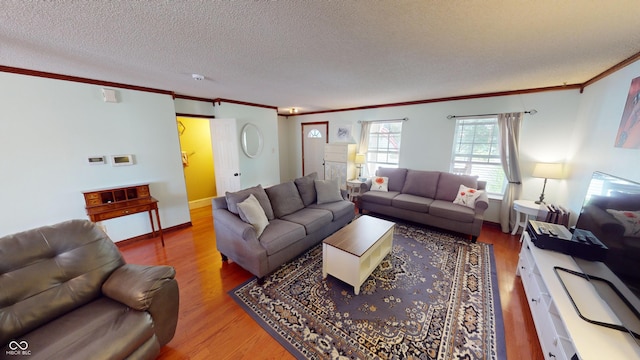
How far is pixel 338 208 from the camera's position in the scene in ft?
10.6

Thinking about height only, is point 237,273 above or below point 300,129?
below

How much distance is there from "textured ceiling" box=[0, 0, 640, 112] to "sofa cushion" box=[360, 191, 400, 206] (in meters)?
1.94

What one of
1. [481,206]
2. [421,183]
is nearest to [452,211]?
[481,206]

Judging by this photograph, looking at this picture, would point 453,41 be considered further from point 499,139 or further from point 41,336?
point 41,336

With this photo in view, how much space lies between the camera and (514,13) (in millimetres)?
1309

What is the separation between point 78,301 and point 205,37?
78.7 inches

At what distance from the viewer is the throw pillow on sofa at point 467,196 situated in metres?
3.25

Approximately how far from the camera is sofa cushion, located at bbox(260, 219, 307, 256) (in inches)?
87.4

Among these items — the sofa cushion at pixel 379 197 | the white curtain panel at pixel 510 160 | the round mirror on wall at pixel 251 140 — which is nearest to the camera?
the white curtain panel at pixel 510 160

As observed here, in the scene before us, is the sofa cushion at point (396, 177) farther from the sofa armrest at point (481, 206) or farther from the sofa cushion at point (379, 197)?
the sofa armrest at point (481, 206)

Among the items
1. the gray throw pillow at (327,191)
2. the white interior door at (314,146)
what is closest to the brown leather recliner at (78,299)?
the gray throw pillow at (327,191)

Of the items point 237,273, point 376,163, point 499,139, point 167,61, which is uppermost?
point 167,61

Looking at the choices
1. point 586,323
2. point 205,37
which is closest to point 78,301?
point 205,37

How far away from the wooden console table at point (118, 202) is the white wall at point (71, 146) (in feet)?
0.61
